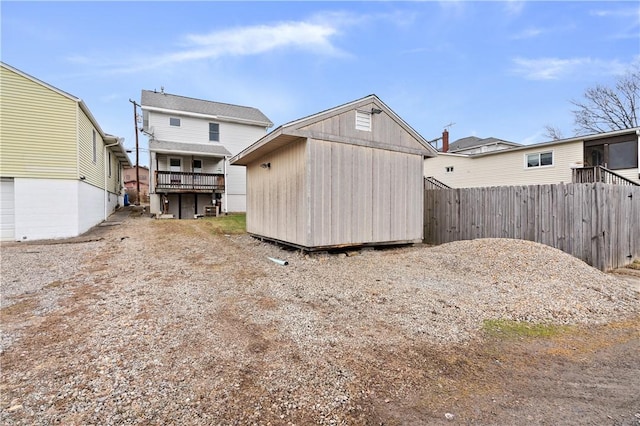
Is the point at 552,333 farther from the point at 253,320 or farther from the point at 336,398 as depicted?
the point at 253,320

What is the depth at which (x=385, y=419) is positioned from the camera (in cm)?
212

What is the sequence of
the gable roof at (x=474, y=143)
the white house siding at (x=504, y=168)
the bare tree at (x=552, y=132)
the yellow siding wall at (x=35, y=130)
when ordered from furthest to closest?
1. the bare tree at (x=552, y=132)
2. the gable roof at (x=474, y=143)
3. the white house siding at (x=504, y=168)
4. the yellow siding wall at (x=35, y=130)

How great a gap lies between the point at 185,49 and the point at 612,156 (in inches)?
759

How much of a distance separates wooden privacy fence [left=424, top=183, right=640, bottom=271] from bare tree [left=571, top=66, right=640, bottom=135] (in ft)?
78.7

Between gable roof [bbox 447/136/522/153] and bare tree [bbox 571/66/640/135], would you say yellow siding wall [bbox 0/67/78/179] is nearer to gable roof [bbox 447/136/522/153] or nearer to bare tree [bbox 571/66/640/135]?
gable roof [bbox 447/136/522/153]

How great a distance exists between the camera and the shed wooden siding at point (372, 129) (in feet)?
25.3

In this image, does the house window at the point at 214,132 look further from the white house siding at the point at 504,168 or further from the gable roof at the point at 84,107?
the white house siding at the point at 504,168

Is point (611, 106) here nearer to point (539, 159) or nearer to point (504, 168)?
point (539, 159)

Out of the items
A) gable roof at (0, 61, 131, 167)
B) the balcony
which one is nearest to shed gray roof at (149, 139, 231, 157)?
the balcony

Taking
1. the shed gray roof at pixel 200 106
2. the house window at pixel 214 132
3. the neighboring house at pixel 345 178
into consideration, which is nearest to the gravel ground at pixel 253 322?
the neighboring house at pixel 345 178

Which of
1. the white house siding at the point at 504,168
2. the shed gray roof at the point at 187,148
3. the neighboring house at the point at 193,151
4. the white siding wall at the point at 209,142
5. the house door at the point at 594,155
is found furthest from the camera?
the white siding wall at the point at 209,142

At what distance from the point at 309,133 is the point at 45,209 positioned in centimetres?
1016

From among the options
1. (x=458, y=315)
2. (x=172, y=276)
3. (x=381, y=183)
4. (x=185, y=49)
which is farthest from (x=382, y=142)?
(x=185, y=49)

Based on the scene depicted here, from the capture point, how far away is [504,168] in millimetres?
16812
